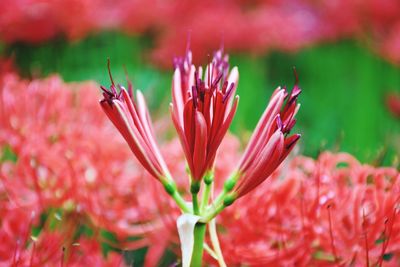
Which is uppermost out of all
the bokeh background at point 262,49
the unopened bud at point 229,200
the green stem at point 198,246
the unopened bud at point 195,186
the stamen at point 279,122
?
the bokeh background at point 262,49

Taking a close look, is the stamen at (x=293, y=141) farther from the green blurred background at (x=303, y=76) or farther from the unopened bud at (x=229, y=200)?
the green blurred background at (x=303, y=76)

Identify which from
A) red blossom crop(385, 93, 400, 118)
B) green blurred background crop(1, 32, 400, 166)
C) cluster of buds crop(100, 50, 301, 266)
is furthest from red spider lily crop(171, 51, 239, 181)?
red blossom crop(385, 93, 400, 118)

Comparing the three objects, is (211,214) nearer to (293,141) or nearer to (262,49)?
(293,141)

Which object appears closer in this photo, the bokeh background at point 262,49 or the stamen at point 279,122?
the stamen at point 279,122

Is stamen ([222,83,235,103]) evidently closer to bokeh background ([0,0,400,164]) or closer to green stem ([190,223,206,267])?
green stem ([190,223,206,267])

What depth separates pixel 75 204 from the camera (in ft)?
2.38

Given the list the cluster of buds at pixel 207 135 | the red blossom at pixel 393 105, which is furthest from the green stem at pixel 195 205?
the red blossom at pixel 393 105

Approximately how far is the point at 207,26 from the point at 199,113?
1303mm

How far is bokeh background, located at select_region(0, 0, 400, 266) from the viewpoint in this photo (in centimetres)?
156

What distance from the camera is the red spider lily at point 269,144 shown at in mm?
492

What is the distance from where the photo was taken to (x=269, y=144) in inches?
19.4

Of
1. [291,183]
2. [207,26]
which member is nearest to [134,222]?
[291,183]

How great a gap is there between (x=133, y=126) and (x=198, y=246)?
11 cm

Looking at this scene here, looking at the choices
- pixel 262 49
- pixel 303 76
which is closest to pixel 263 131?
pixel 262 49
